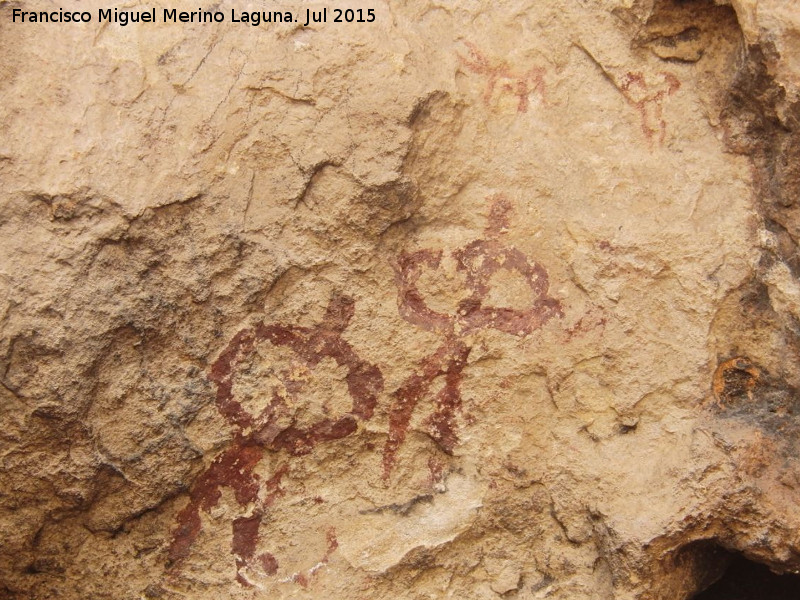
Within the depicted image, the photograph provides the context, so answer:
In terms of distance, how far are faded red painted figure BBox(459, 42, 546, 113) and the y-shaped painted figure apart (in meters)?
0.22

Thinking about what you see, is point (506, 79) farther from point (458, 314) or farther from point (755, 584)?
point (755, 584)

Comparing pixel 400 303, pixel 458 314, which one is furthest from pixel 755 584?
pixel 400 303

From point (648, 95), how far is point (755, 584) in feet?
4.04

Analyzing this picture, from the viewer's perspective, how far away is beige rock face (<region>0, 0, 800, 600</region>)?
1.81 meters

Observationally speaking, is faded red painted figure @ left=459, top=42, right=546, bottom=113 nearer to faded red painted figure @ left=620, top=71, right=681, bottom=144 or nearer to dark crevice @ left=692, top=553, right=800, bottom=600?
faded red painted figure @ left=620, top=71, right=681, bottom=144

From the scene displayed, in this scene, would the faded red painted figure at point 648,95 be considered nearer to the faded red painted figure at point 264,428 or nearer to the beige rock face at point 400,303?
the beige rock face at point 400,303

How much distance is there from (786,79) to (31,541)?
173 cm

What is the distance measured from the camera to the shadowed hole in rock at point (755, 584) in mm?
2287

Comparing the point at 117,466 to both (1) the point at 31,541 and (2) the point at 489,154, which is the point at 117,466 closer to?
(1) the point at 31,541

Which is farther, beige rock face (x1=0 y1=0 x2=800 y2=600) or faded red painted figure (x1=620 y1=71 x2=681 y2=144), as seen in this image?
faded red painted figure (x1=620 y1=71 x2=681 y2=144)

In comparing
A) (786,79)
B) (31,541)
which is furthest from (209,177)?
(786,79)

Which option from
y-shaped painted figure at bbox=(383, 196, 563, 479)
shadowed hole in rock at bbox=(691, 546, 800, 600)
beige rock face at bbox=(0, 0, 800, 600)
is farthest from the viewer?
shadowed hole in rock at bbox=(691, 546, 800, 600)

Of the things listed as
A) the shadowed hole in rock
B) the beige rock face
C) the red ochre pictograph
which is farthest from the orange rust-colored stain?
the shadowed hole in rock

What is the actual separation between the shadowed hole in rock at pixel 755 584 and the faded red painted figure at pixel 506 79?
1249mm
